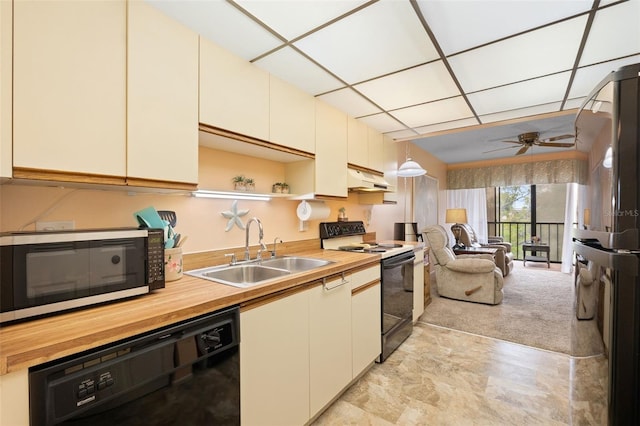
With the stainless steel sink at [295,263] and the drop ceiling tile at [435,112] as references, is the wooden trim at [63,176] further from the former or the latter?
the drop ceiling tile at [435,112]

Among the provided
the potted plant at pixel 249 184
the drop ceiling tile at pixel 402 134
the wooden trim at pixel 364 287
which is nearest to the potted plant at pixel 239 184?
the potted plant at pixel 249 184

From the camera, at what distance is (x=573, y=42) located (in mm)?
1634

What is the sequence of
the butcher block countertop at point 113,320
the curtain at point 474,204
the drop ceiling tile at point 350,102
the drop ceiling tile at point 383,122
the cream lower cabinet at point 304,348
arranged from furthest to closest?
the curtain at point 474,204, the drop ceiling tile at point 383,122, the drop ceiling tile at point 350,102, the cream lower cabinet at point 304,348, the butcher block countertop at point 113,320

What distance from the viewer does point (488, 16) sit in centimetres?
142

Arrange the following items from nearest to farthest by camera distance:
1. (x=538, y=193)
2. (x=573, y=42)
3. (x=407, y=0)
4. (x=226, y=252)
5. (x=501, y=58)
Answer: (x=407, y=0), (x=573, y=42), (x=501, y=58), (x=226, y=252), (x=538, y=193)

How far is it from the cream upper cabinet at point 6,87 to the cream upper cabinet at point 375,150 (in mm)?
2675

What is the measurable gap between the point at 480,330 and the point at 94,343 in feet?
10.9

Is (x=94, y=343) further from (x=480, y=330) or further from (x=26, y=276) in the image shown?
(x=480, y=330)

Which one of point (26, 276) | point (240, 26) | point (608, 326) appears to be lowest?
point (608, 326)

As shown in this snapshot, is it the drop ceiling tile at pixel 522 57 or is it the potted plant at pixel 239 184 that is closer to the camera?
the drop ceiling tile at pixel 522 57

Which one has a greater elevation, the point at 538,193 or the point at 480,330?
the point at 538,193

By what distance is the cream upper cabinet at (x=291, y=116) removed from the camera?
6.38 ft

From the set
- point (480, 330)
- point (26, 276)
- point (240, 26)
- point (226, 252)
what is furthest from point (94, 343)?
point (480, 330)

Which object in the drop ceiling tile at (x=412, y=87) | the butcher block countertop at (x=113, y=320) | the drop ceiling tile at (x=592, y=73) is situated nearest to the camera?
the butcher block countertop at (x=113, y=320)
